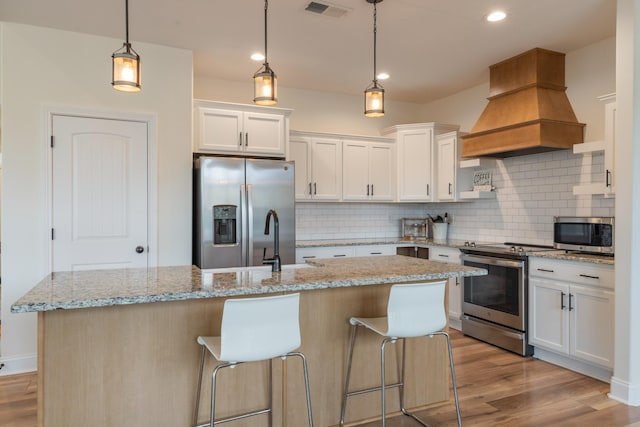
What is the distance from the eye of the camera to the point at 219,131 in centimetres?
429

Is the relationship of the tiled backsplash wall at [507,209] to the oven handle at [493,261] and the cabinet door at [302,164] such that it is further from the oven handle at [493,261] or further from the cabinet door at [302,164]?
the oven handle at [493,261]

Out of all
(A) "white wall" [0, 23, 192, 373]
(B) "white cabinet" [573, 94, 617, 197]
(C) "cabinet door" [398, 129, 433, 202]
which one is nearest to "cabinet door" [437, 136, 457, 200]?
(C) "cabinet door" [398, 129, 433, 202]

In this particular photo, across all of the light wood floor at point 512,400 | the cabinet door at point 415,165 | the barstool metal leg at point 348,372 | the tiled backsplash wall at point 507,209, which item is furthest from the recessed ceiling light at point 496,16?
the light wood floor at point 512,400

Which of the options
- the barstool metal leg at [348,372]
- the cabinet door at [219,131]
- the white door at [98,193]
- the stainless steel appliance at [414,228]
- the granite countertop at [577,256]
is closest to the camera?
the barstool metal leg at [348,372]

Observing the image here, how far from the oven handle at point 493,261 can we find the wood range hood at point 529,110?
3.44ft

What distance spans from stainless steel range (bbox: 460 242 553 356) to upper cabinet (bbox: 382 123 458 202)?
111 cm

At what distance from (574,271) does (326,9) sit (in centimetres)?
281

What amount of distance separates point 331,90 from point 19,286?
151 inches

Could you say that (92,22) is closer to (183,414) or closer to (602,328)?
(183,414)

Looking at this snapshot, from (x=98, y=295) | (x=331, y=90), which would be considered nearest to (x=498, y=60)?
(x=331, y=90)

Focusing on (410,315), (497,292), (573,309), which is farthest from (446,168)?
(410,315)

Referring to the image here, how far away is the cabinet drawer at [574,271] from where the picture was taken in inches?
125

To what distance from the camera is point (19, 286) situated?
345 cm

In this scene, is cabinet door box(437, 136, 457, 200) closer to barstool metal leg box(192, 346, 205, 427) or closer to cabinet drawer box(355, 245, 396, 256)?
cabinet drawer box(355, 245, 396, 256)
